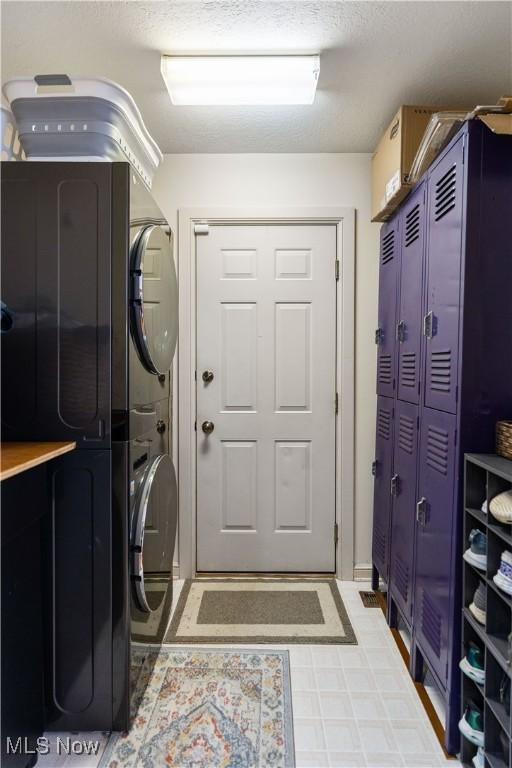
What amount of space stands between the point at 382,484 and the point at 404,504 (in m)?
0.36

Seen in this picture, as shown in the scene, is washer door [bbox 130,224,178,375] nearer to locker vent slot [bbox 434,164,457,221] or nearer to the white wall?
the white wall

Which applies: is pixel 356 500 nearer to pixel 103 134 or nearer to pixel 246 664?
pixel 246 664

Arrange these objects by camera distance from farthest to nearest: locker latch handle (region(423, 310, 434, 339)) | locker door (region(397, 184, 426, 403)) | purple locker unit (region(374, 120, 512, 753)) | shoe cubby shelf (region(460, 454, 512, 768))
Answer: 1. locker door (region(397, 184, 426, 403))
2. locker latch handle (region(423, 310, 434, 339))
3. purple locker unit (region(374, 120, 512, 753))
4. shoe cubby shelf (region(460, 454, 512, 768))

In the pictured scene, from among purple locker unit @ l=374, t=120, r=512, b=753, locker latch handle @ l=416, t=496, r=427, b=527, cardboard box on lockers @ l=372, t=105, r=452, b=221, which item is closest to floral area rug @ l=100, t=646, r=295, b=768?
purple locker unit @ l=374, t=120, r=512, b=753

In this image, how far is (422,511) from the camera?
160cm

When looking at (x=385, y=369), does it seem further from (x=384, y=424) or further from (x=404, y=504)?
(x=404, y=504)

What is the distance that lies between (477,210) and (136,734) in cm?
207

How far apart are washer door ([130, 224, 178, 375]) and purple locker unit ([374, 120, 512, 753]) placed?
3.35 ft

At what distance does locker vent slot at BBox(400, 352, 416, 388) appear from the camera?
69.5 inches

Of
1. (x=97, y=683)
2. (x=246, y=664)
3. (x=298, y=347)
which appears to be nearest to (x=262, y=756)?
(x=246, y=664)

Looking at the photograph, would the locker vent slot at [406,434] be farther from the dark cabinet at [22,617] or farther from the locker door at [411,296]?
the dark cabinet at [22,617]

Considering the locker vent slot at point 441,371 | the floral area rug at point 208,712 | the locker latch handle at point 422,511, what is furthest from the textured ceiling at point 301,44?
the floral area rug at point 208,712

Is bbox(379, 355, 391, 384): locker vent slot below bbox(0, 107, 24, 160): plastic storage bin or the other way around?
below

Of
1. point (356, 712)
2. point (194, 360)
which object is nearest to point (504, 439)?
point (356, 712)
